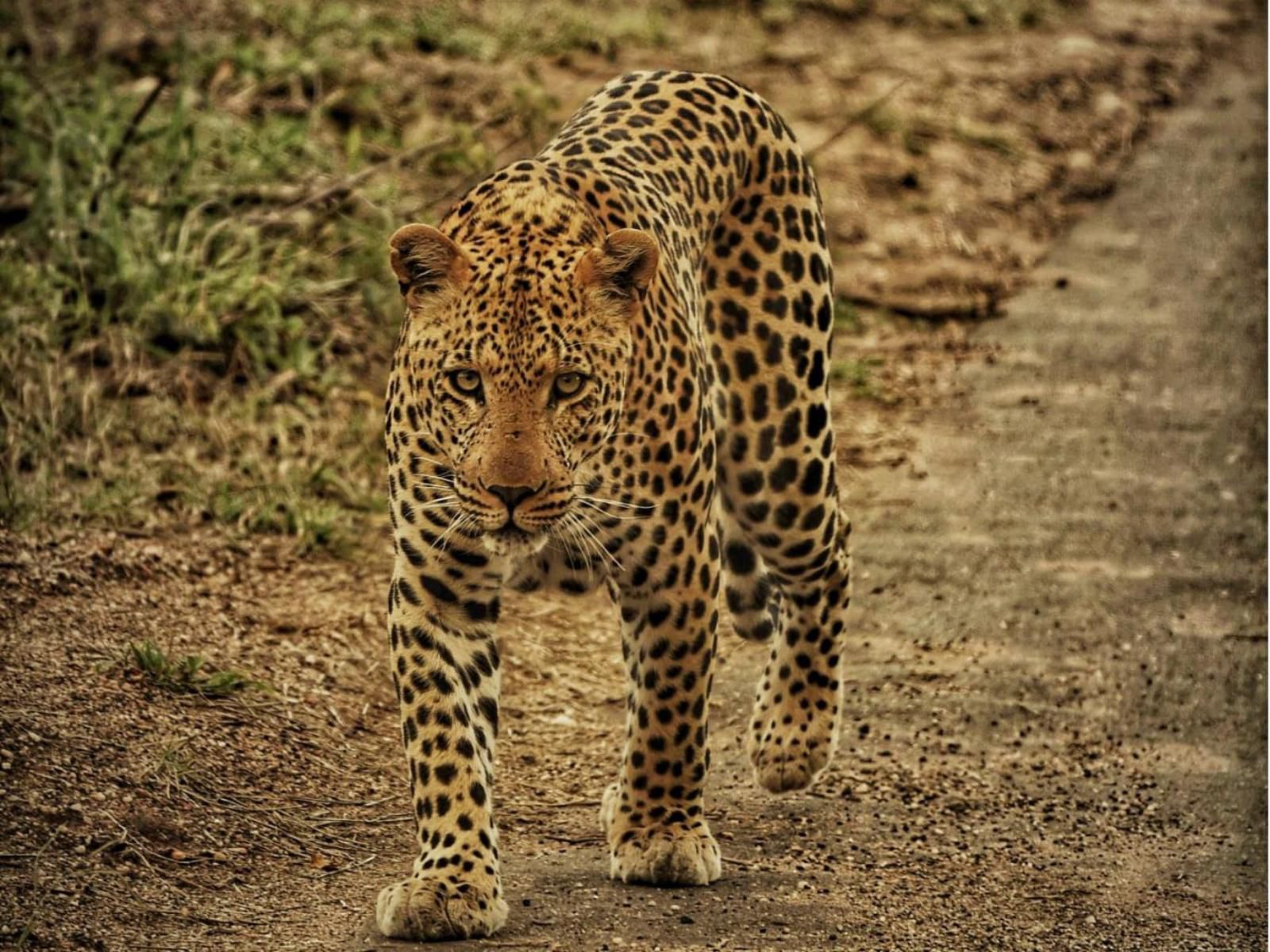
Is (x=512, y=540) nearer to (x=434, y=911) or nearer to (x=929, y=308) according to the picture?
(x=434, y=911)

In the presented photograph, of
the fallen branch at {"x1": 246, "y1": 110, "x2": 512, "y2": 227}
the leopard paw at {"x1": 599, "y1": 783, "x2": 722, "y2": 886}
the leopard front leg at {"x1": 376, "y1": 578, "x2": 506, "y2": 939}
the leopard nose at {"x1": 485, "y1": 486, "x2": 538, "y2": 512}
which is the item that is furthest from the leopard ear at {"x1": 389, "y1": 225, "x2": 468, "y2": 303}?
the fallen branch at {"x1": 246, "y1": 110, "x2": 512, "y2": 227}

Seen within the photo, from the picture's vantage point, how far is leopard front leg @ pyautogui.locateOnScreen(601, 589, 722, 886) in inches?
233

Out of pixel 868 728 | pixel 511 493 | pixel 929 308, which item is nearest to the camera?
pixel 511 493

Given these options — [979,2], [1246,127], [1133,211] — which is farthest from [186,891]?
[979,2]

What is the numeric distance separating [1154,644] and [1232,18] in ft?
31.7

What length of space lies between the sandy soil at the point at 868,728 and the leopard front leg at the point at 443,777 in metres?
0.13

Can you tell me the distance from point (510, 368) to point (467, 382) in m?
0.12

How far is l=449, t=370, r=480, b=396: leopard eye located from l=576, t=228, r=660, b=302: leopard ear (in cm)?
40

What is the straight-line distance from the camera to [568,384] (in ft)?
17.8

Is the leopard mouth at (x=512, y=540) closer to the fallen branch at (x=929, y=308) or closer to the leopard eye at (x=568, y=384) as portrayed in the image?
the leopard eye at (x=568, y=384)

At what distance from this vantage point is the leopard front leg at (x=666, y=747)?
5914mm

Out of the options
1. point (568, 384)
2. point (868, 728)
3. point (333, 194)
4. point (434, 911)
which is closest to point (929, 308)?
point (333, 194)

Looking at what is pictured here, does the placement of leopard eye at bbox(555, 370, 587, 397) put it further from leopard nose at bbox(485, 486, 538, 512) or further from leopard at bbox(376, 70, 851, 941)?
leopard nose at bbox(485, 486, 538, 512)

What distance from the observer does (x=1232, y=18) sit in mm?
16703
